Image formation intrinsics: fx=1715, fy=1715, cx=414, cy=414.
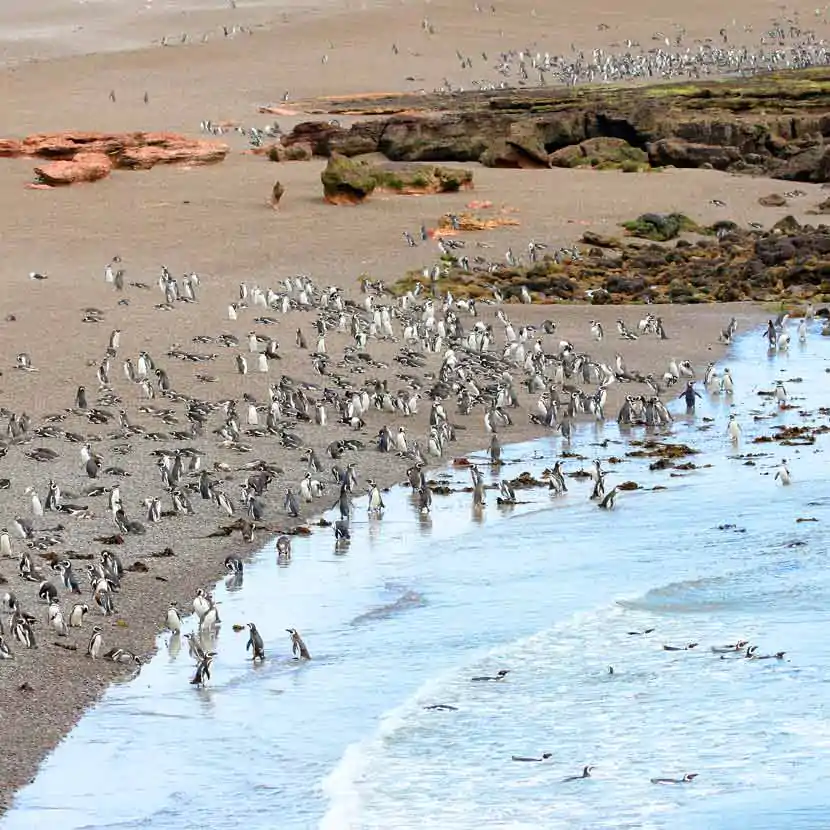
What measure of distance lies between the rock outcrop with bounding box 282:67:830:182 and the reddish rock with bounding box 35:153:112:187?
652cm

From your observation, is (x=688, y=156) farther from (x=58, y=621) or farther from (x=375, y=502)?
(x=58, y=621)

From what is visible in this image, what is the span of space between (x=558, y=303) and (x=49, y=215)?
10074 millimetres

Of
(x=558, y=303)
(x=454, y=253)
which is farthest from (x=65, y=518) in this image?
(x=454, y=253)

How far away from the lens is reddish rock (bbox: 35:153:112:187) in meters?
34.3

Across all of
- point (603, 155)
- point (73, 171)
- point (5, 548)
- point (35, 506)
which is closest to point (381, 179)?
point (73, 171)

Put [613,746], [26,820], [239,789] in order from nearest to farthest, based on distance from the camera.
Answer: [26,820]
[239,789]
[613,746]

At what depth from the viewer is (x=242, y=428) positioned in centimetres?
1880

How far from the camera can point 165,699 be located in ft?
37.2

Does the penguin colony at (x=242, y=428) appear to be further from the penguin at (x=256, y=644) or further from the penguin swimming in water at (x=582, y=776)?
the penguin swimming in water at (x=582, y=776)

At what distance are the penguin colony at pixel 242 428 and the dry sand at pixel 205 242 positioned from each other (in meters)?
0.07

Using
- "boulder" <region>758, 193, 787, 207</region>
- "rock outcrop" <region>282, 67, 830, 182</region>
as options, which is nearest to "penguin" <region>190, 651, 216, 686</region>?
"boulder" <region>758, 193, 787, 207</region>

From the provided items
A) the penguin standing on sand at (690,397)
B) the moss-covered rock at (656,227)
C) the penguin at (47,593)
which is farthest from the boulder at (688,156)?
the penguin at (47,593)

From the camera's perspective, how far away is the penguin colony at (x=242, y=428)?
12.8 m

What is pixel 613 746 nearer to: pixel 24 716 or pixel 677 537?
pixel 24 716
